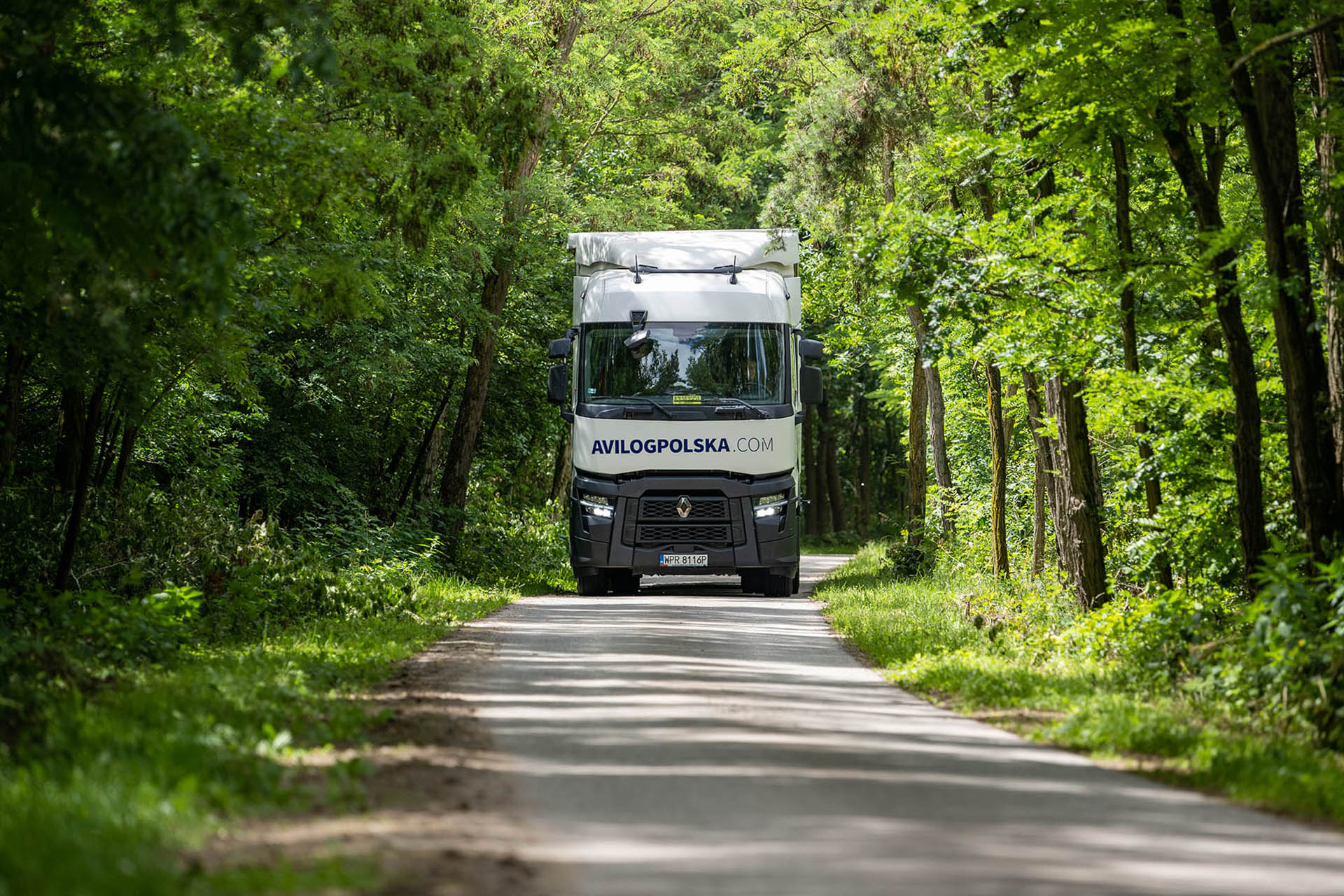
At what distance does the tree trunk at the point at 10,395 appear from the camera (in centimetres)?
1418

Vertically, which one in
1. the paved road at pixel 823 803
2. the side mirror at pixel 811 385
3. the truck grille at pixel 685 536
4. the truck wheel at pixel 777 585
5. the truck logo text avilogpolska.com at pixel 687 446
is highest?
the side mirror at pixel 811 385

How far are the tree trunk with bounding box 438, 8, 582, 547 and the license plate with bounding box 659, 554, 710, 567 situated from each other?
235 inches

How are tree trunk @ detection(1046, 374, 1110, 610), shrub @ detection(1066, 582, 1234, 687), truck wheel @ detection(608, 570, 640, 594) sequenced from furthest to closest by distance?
truck wheel @ detection(608, 570, 640, 594)
tree trunk @ detection(1046, 374, 1110, 610)
shrub @ detection(1066, 582, 1234, 687)

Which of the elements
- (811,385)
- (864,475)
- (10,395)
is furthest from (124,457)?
(864,475)

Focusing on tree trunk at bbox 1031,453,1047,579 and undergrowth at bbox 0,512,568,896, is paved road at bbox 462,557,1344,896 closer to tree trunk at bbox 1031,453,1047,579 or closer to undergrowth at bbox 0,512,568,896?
undergrowth at bbox 0,512,568,896

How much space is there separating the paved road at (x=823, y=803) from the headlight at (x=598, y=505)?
768cm

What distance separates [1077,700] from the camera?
10328mm

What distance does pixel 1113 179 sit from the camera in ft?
51.4

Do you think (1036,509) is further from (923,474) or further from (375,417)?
(375,417)

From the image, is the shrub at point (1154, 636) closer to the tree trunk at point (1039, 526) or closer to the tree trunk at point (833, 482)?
the tree trunk at point (1039, 526)

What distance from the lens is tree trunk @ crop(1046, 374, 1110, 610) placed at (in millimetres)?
15102

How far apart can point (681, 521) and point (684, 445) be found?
101 centimetres

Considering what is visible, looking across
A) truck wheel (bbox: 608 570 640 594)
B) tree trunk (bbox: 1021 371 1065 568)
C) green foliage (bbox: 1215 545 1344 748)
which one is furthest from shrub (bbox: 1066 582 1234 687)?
truck wheel (bbox: 608 570 640 594)

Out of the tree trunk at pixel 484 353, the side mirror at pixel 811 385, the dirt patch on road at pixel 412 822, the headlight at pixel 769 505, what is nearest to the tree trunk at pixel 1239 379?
the dirt patch on road at pixel 412 822
